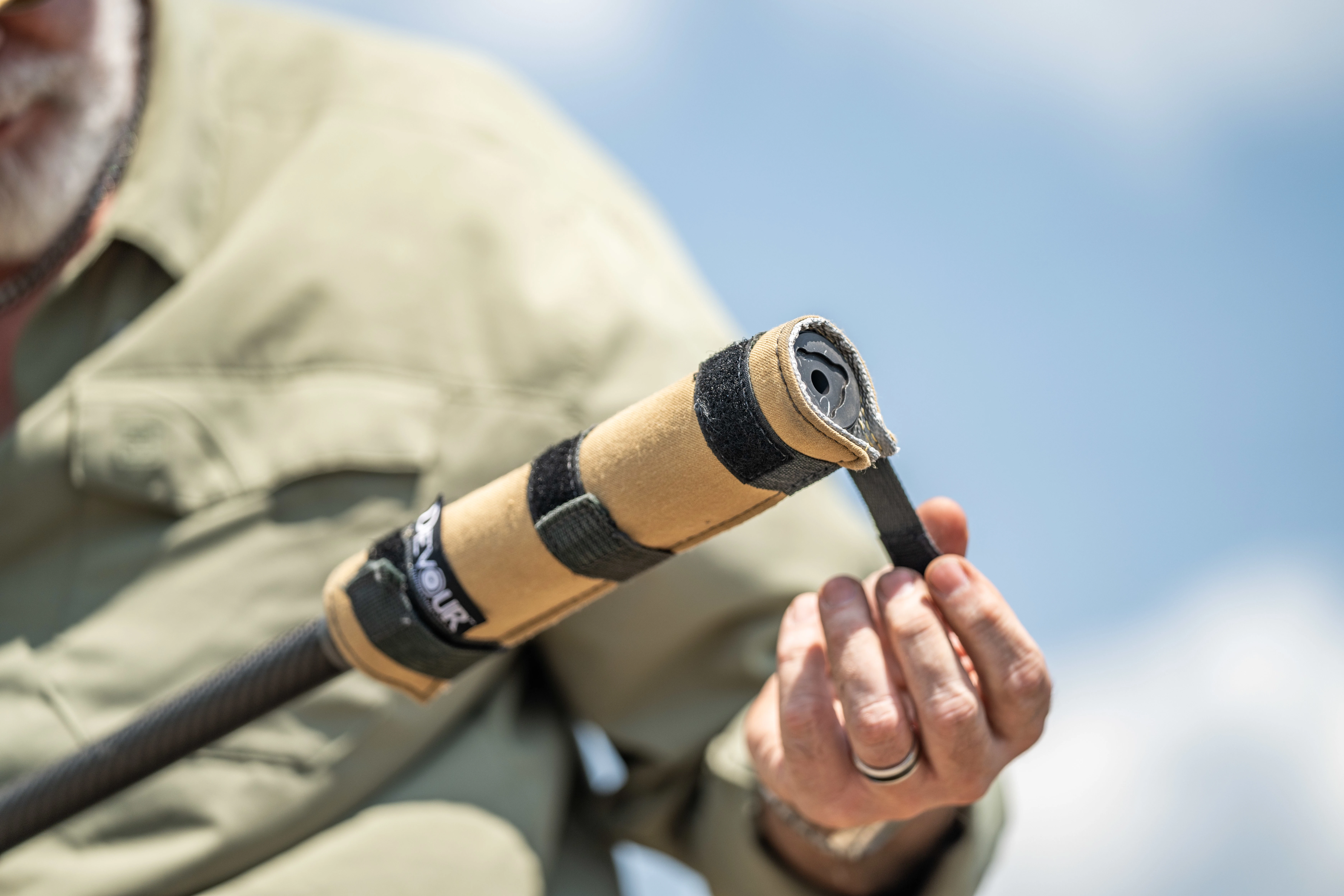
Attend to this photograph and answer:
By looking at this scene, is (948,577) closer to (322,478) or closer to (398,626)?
(398,626)

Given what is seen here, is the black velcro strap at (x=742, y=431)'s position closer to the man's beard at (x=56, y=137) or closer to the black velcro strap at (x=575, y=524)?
the black velcro strap at (x=575, y=524)

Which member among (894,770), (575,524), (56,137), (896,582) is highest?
(56,137)

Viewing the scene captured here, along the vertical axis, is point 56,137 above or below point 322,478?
above

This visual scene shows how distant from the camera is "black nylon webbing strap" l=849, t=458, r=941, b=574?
84 centimetres

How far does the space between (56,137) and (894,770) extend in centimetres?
134

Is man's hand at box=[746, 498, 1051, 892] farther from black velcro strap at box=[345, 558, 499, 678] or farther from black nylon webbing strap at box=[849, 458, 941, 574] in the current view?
black velcro strap at box=[345, 558, 499, 678]

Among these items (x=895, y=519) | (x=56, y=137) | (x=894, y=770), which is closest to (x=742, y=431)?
(x=895, y=519)

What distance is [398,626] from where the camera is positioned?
91cm

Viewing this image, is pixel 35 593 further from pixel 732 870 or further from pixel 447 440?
pixel 732 870

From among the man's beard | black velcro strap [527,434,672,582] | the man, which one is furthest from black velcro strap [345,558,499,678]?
the man's beard

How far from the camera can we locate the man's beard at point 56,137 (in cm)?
151

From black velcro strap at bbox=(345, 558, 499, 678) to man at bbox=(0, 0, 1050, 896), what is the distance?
0.40m

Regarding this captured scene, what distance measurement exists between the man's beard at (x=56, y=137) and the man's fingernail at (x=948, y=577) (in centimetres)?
125

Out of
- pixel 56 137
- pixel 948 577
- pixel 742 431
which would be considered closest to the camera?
pixel 742 431
